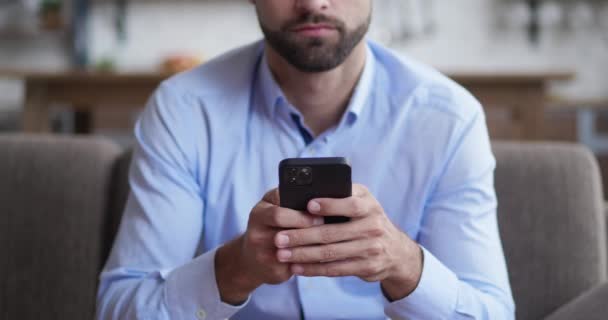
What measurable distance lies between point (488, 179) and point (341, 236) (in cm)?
37

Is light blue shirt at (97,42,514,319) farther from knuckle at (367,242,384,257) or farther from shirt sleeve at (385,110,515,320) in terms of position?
knuckle at (367,242,384,257)

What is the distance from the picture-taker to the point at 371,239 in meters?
0.84

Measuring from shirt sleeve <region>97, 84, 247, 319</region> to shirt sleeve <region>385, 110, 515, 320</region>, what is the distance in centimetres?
25

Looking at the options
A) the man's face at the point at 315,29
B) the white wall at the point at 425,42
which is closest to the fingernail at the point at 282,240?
the man's face at the point at 315,29

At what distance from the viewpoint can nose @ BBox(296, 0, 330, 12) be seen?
42.1 inches

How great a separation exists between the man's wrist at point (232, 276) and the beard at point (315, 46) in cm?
31

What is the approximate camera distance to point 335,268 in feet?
2.75

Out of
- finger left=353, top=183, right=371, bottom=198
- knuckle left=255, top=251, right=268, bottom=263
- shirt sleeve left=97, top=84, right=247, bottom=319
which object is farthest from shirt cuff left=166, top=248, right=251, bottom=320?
finger left=353, top=183, right=371, bottom=198

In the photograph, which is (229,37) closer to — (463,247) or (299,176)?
(463,247)

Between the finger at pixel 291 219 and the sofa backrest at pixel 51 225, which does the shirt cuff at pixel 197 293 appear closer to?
the finger at pixel 291 219

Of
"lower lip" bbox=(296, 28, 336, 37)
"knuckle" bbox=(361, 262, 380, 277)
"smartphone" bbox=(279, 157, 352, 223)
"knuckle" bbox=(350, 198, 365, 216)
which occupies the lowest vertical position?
"knuckle" bbox=(361, 262, 380, 277)

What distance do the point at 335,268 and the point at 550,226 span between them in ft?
1.77

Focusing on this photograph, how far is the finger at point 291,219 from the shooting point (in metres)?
0.81

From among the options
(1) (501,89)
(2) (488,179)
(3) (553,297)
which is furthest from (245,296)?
(1) (501,89)
